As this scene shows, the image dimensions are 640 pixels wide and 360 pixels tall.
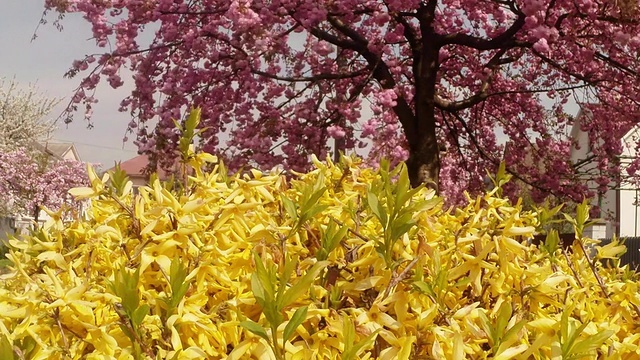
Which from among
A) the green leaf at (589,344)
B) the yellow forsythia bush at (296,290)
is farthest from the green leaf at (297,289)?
the green leaf at (589,344)

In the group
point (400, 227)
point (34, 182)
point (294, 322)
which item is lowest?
point (294, 322)

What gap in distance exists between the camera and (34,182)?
110ft

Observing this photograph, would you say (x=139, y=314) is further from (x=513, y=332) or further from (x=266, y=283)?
(x=513, y=332)

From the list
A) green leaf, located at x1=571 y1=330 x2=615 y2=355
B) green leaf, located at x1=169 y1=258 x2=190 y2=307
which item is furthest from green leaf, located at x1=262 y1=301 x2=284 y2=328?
green leaf, located at x1=571 y1=330 x2=615 y2=355

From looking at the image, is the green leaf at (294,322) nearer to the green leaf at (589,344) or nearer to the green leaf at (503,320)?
the green leaf at (503,320)

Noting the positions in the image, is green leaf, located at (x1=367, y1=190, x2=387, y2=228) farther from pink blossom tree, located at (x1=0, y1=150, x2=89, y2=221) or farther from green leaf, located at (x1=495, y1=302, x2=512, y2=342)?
pink blossom tree, located at (x1=0, y1=150, x2=89, y2=221)

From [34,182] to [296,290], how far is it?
34544mm

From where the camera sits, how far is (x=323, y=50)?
9.15 meters

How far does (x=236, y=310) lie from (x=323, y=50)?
7585 mm

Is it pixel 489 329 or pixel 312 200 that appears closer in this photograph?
pixel 489 329

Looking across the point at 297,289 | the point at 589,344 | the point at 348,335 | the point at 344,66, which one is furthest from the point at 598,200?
the point at 297,289

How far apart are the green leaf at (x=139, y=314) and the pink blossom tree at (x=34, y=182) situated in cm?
3155

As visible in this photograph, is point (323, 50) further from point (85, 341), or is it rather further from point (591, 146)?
point (85, 341)

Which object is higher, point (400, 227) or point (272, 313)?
point (400, 227)
